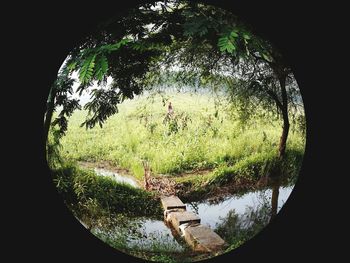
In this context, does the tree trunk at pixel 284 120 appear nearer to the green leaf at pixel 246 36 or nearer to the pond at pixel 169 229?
the pond at pixel 169 229

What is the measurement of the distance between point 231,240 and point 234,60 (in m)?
1.92

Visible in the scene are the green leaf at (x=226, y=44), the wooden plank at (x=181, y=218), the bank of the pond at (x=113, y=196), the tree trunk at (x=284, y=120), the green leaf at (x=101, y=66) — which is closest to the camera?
the green leaf at (x=226, y=44)

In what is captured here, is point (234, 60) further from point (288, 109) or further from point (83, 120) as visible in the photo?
point (83, 120)

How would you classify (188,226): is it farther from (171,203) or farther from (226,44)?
(226,44)

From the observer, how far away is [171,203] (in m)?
6.19

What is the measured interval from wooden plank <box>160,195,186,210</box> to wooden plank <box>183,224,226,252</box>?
0.81 feet

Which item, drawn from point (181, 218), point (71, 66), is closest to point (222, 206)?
point (181, 218)

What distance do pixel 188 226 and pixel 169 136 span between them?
3.16 feet

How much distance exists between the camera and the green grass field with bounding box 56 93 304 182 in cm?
599

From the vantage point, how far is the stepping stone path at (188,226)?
6.13m

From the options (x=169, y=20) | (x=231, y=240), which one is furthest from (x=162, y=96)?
(x=231, y=240)

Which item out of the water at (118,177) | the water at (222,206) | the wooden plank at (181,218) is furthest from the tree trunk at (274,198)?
the water at (118,177)

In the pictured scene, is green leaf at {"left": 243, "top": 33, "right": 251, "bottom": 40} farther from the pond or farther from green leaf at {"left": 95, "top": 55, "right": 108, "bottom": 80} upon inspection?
the pond

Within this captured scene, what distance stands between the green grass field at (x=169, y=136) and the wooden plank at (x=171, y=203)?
29 centimetres
